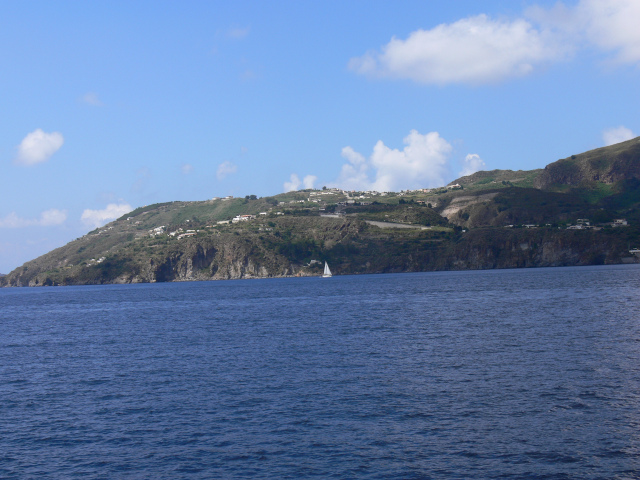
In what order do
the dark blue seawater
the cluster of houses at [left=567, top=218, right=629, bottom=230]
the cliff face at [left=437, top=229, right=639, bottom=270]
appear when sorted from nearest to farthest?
the dark blue seawater
the cliff face at [left=437, top=229, right=639, bottom=270]
the cluster of houses at [left=567, top=218, right=629, bottom=230]

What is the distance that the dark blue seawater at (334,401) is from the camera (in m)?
22.1

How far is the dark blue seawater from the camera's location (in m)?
22.1

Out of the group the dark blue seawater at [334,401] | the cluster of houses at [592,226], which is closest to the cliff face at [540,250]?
the cluster of houses at [592,226]

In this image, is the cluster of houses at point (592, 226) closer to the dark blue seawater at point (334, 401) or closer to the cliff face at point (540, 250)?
the cliff face at point (540, 250)

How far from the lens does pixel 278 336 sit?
2152 inches

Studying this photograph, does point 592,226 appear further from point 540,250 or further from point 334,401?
point 334,401

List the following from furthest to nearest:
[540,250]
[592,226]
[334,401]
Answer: [592,226] < [540,250] < [334,401]

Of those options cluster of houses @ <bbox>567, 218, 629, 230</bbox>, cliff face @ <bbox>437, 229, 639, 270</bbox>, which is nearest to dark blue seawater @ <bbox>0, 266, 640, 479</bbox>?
cliff face @ <bbox>437, 229, 639, 270</bbox>

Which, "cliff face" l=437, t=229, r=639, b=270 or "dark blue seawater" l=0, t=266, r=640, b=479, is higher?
"cliff face" l=437, t=229, r=639, b=270

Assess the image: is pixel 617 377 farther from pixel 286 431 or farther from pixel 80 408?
pixel 80 408

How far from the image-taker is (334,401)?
30031mm

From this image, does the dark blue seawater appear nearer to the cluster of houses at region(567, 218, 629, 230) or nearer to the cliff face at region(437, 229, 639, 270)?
the cliff face at region(437, 229, 639, 270)

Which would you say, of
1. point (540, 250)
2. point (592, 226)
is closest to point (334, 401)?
point (540, 250)

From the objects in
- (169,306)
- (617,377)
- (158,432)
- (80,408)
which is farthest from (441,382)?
(169,306)
